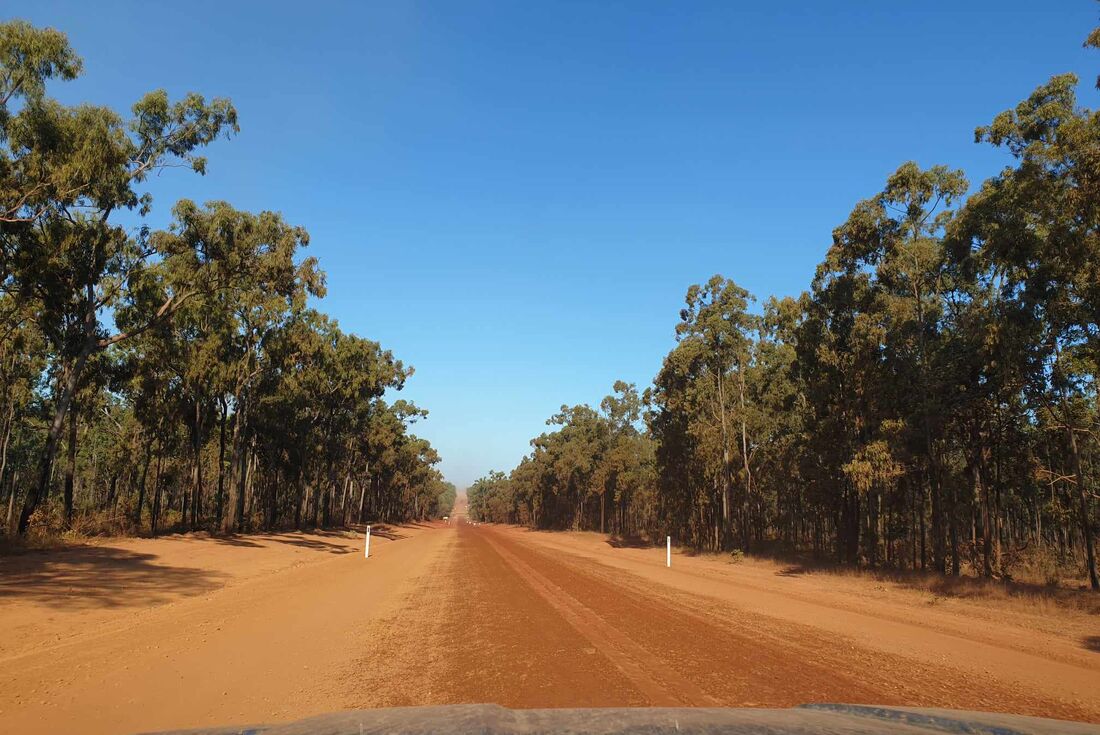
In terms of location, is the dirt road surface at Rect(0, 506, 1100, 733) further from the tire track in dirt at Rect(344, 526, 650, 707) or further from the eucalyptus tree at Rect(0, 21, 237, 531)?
the eucalyptus tree at Rect(0, 21, 237, 531)

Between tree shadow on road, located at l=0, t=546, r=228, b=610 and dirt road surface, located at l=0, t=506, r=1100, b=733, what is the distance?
82mm

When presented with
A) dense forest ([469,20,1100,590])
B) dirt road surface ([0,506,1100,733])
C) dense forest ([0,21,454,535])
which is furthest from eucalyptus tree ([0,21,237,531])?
dense forest ([469,20,1100,590])

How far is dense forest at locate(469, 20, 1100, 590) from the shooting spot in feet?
53.0

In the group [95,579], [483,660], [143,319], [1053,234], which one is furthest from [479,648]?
[143,319]

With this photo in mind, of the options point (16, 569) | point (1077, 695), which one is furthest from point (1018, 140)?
point (16, 569)

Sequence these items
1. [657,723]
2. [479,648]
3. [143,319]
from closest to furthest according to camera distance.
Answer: [657,723]
[479,648]
[143,319]

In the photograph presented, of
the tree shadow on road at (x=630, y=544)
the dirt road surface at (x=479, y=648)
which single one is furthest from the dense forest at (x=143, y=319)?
the tree shadow on road at (x=630, y=544)

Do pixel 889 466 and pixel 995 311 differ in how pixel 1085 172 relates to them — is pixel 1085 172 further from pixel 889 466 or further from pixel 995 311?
pixel 889 466

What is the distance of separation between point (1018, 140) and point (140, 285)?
30539mm

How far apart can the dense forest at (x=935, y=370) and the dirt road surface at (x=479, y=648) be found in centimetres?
778

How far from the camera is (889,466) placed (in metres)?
21.8

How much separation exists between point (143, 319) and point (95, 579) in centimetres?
1483

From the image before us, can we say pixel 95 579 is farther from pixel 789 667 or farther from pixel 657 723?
pixel 657 723

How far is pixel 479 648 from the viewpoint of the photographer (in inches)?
325
